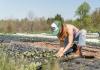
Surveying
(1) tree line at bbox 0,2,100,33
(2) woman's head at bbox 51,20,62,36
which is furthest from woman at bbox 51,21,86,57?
(1) tree line at bbox 0,2,100,33

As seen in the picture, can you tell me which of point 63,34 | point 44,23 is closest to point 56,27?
point 63,34

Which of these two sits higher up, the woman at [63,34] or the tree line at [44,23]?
the tree line at [44,23]

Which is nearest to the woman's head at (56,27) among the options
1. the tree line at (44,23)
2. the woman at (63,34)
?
the woman at (63,34)

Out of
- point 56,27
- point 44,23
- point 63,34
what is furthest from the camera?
point 44,23

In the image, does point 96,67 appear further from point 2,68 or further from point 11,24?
point 11,24

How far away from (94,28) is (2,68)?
5575 cm

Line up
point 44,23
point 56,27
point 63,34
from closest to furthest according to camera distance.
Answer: point 56,27, point 63,34, point 44,23

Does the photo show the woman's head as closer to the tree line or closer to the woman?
the woman

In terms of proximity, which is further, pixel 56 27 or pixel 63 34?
pixel 63 34

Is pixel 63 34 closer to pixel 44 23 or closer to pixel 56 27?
pixel 56 27

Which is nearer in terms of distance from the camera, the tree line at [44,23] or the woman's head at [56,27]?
the woman's head at [56,27]

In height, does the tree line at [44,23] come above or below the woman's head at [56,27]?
above

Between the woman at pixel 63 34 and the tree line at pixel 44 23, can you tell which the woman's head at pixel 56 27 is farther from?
the tree line at pixel 44 23

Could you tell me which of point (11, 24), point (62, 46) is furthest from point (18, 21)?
point (62, 46)
